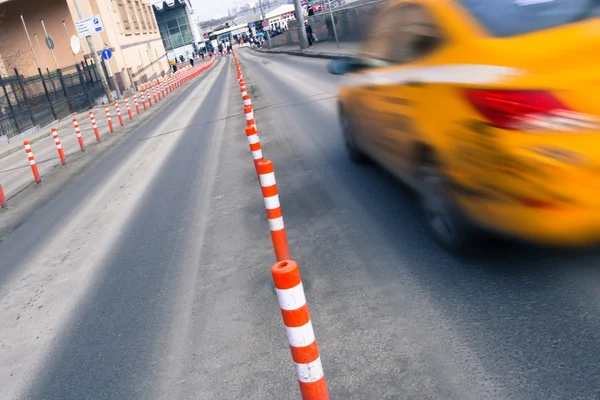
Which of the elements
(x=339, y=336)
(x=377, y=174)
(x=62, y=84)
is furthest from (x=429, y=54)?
(x=62, y=84)

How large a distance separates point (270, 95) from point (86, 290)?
55.9 feet

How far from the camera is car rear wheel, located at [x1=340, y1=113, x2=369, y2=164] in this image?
329 inches

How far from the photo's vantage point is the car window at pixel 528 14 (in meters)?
3.95

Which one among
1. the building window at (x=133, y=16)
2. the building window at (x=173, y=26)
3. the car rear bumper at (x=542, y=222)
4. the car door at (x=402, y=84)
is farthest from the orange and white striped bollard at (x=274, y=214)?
the building window at (x=173, y=26)

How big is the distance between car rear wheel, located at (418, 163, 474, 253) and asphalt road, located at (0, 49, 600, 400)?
0.17 m

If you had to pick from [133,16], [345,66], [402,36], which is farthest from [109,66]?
[402,36]

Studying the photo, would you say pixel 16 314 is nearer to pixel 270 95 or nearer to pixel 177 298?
pixel 177 298

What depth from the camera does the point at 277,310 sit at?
4.70 m

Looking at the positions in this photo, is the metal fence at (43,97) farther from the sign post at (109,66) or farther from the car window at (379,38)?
the car window at (379,38)

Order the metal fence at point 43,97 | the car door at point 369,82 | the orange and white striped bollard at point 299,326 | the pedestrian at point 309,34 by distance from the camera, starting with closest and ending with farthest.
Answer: the orange and white striped bollard at point 299,326, the car door at point 369,82, the metal fence at point 43,97, the pedestrian at point 309,34

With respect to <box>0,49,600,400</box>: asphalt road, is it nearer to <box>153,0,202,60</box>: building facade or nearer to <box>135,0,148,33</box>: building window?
<box>135,0,148,33</box>: building window

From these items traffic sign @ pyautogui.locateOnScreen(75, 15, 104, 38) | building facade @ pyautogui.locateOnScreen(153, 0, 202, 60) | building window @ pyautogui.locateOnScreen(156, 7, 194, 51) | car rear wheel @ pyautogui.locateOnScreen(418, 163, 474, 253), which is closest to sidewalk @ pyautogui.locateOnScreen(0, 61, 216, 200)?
traffic sign @ pyautogui.locateOnScreen(75, 15, 104, 38)

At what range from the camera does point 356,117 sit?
7438 millimetres

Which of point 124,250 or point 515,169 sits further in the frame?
point 124,250
